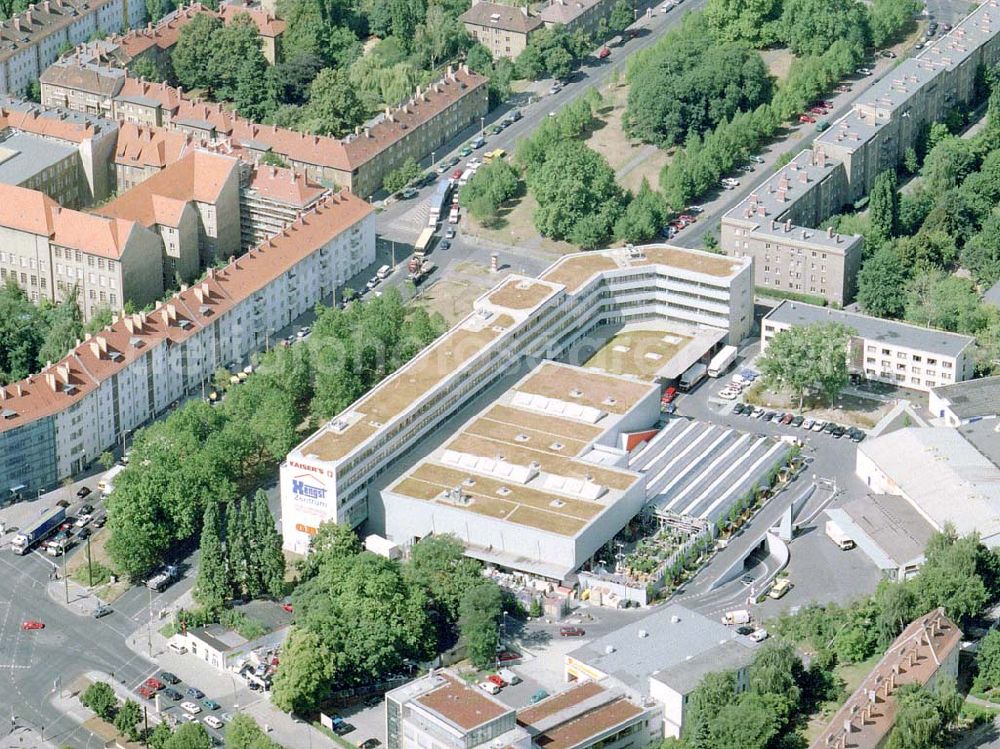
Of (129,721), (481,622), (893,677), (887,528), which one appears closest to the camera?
(893,677)

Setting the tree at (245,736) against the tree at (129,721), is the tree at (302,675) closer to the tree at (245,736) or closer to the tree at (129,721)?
the tree at (245,736)

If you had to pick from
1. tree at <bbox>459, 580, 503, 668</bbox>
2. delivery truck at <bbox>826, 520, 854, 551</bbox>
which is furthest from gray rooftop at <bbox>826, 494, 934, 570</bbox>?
tree at <bbox>459, 580, 503, 668</bbox>

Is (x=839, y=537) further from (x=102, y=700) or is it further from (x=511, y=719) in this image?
(x=102, y=700)

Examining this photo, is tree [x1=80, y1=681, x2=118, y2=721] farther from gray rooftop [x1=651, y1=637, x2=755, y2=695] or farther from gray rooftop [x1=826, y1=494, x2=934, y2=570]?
gray rooftop [x1=826, y1=494, x2=934, y2=570]

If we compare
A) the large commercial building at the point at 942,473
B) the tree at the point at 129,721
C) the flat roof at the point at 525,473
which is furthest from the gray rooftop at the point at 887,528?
the tree at the point at 129,721

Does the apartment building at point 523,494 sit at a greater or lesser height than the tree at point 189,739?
greater

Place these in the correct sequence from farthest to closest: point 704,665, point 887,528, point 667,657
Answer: point 887,528
point 667,657
point 704,665

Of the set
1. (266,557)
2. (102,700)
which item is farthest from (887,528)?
(102,700)
